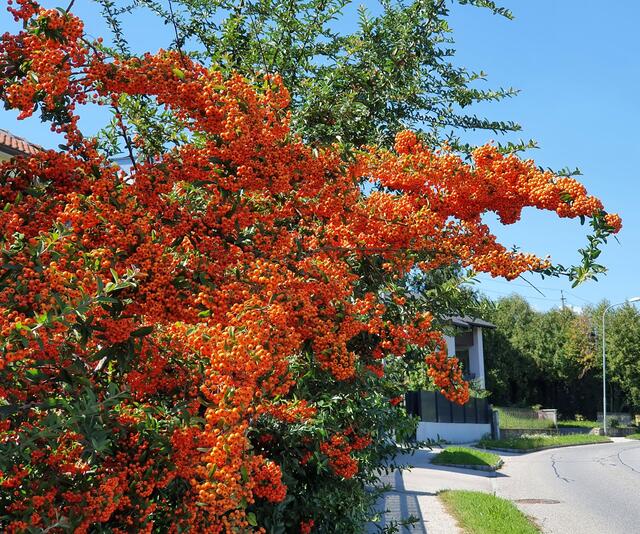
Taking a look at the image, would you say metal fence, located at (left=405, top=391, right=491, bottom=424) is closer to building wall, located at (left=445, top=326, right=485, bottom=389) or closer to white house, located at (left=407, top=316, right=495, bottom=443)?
white house, located at (left=407, top=316, right=495, bottom=443)

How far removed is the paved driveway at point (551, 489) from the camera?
1259cm

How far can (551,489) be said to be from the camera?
17.6 metres


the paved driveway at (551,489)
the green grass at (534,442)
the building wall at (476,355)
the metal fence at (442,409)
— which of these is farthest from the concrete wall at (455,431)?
the building wall at (476,355)

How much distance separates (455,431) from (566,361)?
80.8ft

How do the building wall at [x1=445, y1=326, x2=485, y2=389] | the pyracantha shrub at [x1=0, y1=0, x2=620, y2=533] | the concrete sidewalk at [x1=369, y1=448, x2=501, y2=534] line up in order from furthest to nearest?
1. the building wall at [x1=445, y1=326, x2=485, y2=389]
2. the concrete sidewalk at [x1=369, y1=448, x2=501, y2=534]
3. the pyracantha shrub at [x1=0, y1=0, x2=620, y2=533]

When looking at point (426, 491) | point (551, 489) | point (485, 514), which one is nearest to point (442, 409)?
point (551, 489)

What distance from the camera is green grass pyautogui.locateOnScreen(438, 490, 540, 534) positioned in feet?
36.2

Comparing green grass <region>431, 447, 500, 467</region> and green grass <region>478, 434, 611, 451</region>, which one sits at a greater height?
green grass <region>431, 447, 500, 467</region>

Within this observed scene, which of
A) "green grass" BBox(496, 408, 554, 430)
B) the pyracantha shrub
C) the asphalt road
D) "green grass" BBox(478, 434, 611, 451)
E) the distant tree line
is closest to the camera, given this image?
the pyracantha shrub

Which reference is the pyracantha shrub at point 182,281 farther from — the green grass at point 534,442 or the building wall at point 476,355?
the building wall at point 476,355

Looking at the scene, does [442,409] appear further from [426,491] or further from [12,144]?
[12,144]

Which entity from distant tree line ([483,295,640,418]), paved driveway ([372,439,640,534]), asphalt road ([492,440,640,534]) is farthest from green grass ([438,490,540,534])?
distant tree line ([483,295,640,418])

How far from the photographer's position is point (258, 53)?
7613mm

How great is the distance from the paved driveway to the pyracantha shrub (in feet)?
23.4
